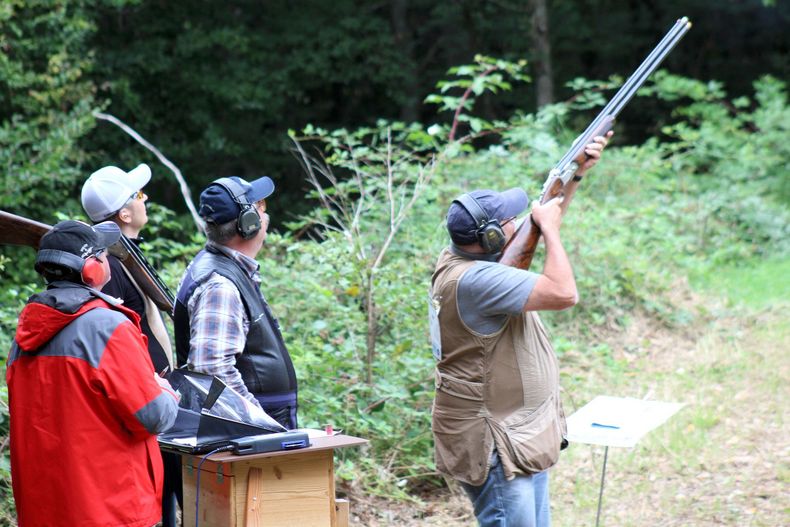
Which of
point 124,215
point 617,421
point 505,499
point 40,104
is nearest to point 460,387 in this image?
point 505,499

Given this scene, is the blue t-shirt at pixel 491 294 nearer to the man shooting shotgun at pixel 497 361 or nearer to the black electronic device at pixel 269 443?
the man shooting shotgun at pixel 497 361

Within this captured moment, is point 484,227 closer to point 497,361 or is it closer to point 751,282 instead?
point 497,361

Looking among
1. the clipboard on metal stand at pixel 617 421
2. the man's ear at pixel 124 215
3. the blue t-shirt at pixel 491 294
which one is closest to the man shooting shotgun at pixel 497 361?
the blue t-shirt at pixel 491 294

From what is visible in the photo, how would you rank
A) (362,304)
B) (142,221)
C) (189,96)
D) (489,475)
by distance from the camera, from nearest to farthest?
(489,475), (142,221), (362,304), (189,96)

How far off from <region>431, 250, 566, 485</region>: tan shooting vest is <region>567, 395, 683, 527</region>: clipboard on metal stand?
0.41 m

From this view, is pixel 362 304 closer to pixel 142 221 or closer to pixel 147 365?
pixel 142 221

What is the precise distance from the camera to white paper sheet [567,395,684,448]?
3891 millimetres

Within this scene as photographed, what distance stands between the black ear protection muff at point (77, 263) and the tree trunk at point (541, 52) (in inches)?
561

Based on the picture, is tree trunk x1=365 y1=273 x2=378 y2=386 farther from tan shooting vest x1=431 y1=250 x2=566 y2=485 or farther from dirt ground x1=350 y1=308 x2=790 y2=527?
tan shooting vest x1=431 y1=250 x2=566 y2=485

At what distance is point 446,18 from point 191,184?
263 inches

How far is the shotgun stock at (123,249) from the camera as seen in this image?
3926 millimetres

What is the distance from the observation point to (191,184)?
52.8 ft

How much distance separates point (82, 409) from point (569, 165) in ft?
7.56

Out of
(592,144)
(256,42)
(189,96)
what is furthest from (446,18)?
(592,144)
